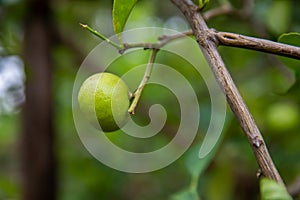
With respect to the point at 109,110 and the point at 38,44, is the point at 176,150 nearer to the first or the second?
the point at 38,44

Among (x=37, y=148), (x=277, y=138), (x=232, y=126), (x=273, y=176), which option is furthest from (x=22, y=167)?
(x=273, y=176)

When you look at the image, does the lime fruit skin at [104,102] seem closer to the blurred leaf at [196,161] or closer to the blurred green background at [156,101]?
the blurred leaf at [196,161]

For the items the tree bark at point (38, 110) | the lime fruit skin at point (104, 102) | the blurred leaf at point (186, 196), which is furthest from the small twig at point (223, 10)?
the tree bark at point (38, 110)

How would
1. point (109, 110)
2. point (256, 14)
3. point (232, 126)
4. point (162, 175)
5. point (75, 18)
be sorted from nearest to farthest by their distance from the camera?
point (109, 110) → point (232, 126) → point (256, 14) → point (162, 175) → point (75, 18)

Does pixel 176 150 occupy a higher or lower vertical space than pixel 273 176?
lower

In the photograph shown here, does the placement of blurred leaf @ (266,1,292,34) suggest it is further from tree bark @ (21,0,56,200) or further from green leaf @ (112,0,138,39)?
green leaf @ (112,0,138,39)

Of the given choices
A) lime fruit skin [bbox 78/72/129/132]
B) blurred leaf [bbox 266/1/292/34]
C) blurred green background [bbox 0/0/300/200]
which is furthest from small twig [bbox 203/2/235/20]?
lime fruit skin [bbox 78/72/129/132]

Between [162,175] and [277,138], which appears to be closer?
[277,138]
